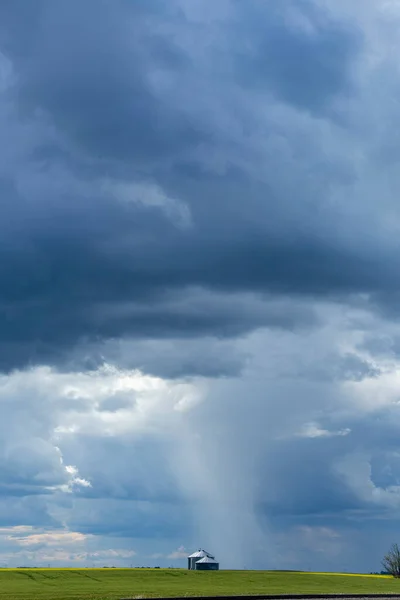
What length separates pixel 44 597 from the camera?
97250 mm

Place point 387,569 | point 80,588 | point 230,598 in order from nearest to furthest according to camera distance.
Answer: point 230,598, point 80,588, point 387,569

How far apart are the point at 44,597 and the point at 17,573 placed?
185 feet

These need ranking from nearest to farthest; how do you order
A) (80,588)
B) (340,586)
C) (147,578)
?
(80,588)
(340,586)
(147,578)

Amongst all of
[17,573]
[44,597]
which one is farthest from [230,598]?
[17,573]

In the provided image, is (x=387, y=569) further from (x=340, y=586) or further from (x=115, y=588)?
(x=115, y=588)

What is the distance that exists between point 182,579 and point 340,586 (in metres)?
27.0

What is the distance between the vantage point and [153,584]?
132125 millimetres

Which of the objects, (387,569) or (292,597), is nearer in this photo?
(292,597)

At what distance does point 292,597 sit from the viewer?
94.8 m

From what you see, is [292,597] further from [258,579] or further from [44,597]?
[258,579]

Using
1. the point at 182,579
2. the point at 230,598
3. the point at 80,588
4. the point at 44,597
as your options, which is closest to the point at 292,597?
the point at 230,598

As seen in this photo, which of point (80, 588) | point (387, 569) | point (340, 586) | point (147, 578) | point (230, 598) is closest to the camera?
point (230, 598)

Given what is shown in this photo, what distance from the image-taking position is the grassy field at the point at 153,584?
109 m

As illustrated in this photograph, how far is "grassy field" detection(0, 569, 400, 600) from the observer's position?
357ft
